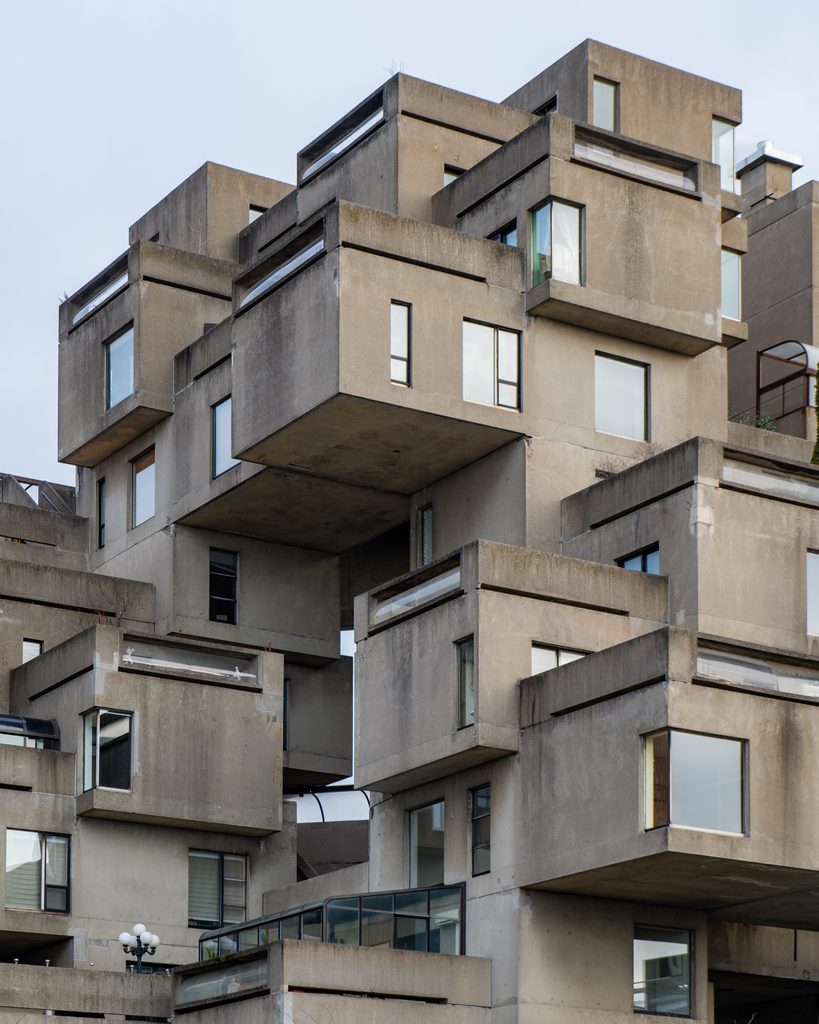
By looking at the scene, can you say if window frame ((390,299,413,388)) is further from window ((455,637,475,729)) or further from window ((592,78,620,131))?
window ((592,78,620,131))

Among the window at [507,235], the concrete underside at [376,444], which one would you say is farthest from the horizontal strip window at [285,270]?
the window at [507,235]

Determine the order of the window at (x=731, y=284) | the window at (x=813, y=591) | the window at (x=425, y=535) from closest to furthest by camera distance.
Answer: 1. the window at (x=813, y=591)
2. the window at (x=425, y=535)
3. the window at (x=731, y=284)

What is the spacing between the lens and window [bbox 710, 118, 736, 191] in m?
57.2

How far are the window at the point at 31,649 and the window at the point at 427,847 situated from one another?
1305 cm

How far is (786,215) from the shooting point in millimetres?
61469

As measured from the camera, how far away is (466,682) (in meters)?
42.8

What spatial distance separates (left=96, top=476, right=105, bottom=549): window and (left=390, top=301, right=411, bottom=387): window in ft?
47.8

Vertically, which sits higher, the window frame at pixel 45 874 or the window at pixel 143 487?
the window at pixel 143 487

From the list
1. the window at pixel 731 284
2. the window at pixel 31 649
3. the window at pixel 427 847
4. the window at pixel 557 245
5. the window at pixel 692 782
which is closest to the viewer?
the window at pixel 692 782

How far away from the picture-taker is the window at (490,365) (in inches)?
1897

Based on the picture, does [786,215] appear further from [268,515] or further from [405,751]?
[405,751]

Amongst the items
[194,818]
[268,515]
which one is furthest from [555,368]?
[194,818]

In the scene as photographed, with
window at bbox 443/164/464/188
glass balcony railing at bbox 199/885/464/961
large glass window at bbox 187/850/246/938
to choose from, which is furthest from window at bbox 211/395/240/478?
glass balcony railing at bbox 199/885/464/961

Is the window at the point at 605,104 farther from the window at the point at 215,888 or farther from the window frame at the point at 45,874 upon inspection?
the window frame at the point at 45,874
